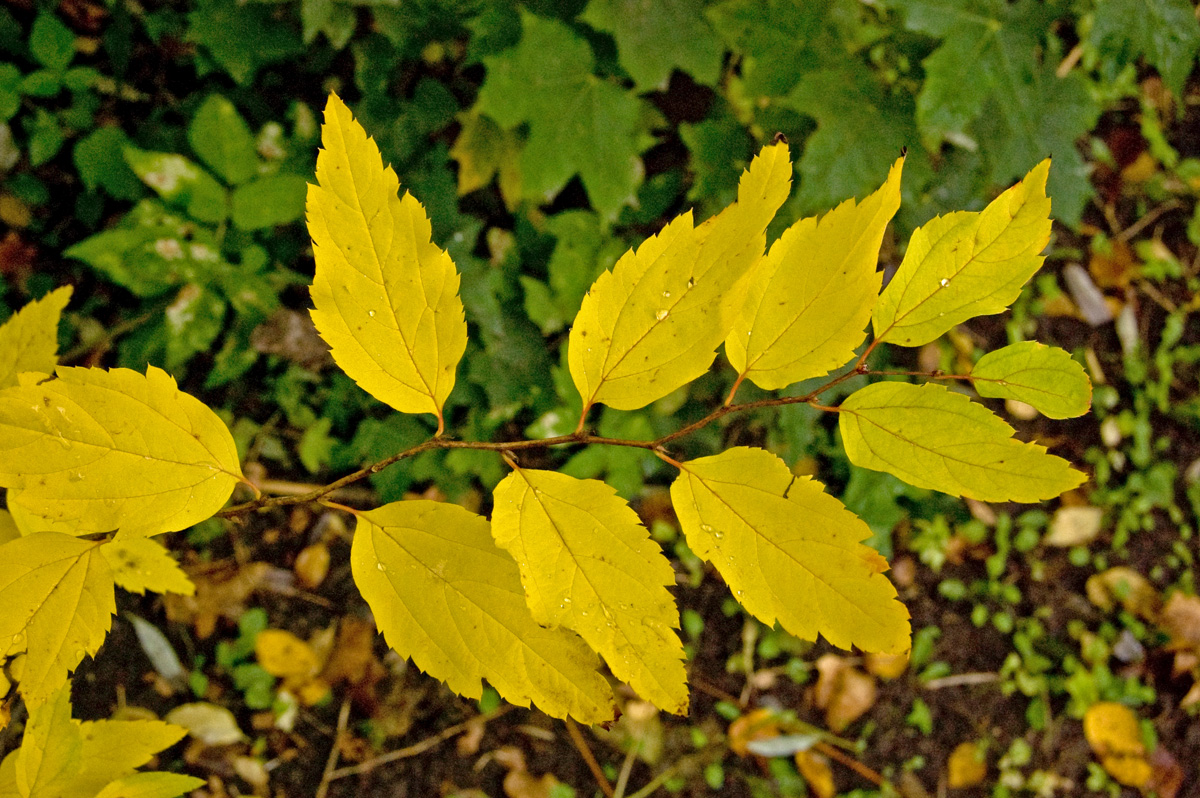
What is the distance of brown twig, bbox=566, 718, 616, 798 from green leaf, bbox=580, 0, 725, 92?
59.4 inches

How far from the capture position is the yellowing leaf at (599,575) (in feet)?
1.75

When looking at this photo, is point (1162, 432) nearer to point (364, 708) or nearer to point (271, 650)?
point (364, 708)

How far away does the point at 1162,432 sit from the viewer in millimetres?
2229

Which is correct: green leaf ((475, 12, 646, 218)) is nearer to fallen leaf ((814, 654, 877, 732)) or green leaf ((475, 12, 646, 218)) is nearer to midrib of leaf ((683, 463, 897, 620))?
midrib of leaf ((683, 463, 897, 620))

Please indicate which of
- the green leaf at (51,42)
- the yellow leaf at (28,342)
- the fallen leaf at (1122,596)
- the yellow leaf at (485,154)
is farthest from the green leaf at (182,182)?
the fallen leaf at (1122,596)

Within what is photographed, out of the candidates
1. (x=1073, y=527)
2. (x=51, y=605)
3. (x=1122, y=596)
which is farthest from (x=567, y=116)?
(x=1122, y=596)

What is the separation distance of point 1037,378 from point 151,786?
93 centimetres

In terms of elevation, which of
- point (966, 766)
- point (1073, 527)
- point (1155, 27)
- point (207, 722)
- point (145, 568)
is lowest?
point (966, 766)

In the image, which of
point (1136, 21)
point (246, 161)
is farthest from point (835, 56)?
point (246, 161)

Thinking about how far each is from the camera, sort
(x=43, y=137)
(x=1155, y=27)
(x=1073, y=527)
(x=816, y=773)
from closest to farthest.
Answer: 1. (x=1155, y=27)
2. (x=43, y=137)
3. (x=816, y=773)
4. (x=1073, y=527)

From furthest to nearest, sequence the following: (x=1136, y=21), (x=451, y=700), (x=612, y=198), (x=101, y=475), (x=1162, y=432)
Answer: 1. (x=1162, y=432)
2. (x=451, y=700)
3. (x=612, y=198)
4. (x=1136, y=21)
5. (x=101, y=475)

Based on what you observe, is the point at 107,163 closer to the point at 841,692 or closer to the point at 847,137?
the point at 847,137

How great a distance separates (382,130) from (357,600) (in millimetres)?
1130

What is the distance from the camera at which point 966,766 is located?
1935mm
